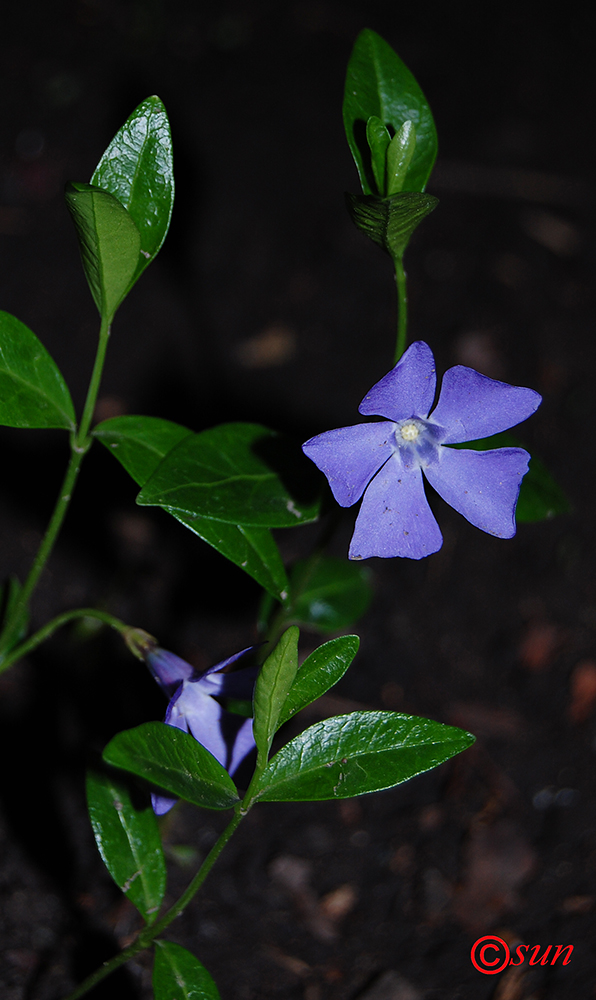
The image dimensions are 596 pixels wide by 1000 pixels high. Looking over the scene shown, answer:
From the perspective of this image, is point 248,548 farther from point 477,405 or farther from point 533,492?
point 533,492

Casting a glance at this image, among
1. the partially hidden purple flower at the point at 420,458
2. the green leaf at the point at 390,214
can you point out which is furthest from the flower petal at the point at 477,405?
the green leaf at the point at 390,214

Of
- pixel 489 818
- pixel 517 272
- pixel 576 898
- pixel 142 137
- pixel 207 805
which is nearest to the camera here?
pixel 207 805

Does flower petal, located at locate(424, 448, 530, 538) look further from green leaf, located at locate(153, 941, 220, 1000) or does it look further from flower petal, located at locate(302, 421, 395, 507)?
green leaf, located at locate(153, 941, 220, 1000)

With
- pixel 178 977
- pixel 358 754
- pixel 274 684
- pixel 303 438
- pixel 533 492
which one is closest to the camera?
pixel 274 684

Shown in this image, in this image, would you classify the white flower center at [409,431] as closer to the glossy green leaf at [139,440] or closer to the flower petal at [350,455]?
the flower petal at [350,455]

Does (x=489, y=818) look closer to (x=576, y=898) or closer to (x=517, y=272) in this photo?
(x=576, y=898)

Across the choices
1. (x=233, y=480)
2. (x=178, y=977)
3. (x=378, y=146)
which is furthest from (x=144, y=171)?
(x=178, y=977)

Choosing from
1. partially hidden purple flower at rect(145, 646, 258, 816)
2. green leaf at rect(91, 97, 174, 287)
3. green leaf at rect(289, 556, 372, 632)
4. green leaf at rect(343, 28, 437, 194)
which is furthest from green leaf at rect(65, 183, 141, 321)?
green leaf at rect(289, 556, 372, 632)

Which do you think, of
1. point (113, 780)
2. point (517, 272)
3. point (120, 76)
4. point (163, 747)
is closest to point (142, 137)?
point (163, 747)
